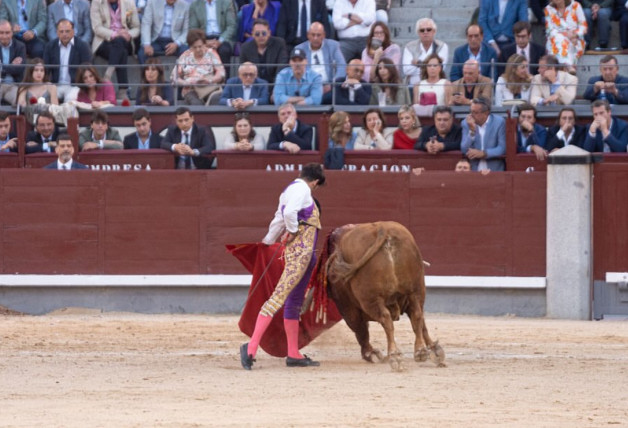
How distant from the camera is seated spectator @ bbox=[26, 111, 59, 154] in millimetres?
14031

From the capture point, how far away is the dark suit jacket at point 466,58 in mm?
14475

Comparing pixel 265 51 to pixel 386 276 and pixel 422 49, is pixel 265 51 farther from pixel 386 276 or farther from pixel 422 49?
pixel 386 276

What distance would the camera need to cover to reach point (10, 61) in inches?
605

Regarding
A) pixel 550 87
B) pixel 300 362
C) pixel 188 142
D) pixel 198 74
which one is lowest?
pixel 300 362

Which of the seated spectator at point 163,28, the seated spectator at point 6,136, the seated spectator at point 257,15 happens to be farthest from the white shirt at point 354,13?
the seated spectator at point 6,136

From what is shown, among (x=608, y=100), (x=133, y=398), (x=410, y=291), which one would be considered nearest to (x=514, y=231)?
(x=608, y=100)

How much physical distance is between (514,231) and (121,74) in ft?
16.3

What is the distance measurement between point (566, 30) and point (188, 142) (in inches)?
167

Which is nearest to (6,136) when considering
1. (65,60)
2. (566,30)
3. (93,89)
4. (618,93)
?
(93,89)

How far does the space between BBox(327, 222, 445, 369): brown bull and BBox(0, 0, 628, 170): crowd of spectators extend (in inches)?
174

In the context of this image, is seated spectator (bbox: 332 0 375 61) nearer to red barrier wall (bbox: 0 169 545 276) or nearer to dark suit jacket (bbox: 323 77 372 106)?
dark suit jacket (bbox: 323 77 372 106)

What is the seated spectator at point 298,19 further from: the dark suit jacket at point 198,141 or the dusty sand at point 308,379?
the dusty sand at point 308,379

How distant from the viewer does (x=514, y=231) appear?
43.4ft

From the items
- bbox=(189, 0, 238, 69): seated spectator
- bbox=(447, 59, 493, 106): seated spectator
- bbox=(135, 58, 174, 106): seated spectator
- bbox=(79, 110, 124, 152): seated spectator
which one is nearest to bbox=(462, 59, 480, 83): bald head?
bbox=(447, 59, 493, 106): seated spectator
